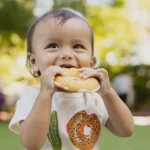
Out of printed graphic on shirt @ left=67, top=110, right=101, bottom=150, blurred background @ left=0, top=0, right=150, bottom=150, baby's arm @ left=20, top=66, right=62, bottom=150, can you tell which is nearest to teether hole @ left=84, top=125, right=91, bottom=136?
printed graphic on shirt @ left=67, top=110, right=101, bottom=150

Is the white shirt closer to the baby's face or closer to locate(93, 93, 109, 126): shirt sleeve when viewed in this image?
locate(93, 93, 109, 126): shirt sleeve

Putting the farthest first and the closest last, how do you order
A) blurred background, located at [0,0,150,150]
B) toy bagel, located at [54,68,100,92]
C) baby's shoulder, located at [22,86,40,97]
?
blurred background, located at [0,0,150,150] → baby's shoulder, located at [22,86,40,97] → toy bagel, located at [54,68,100,92]

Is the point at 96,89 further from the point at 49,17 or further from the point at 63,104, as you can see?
the point at 49,17

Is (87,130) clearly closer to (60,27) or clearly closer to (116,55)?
(60,27)

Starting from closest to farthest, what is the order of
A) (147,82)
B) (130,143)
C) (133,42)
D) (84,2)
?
(130,143)
(84,2)
(147,82)
(133,42)

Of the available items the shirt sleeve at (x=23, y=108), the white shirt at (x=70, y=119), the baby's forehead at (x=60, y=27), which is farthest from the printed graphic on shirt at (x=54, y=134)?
the baby's forehead at (x=60, y=27)

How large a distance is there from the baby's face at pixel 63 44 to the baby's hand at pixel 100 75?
10cm

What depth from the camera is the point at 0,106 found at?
57.3 ft

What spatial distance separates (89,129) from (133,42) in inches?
715

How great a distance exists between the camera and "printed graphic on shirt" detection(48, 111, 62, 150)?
246cm

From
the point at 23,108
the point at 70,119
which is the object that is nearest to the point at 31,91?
the point at 23,108

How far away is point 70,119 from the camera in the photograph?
249cm

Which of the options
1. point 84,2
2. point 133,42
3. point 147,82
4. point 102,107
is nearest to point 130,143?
point 102,107

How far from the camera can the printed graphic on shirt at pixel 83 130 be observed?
249 centimetres
